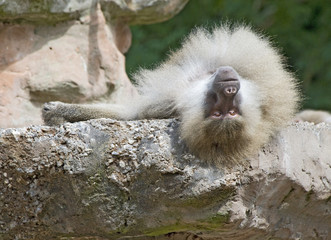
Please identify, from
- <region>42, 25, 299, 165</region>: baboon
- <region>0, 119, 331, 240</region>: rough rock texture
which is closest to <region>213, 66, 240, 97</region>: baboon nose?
<region>42, 25, 299, 165</region>: baboon

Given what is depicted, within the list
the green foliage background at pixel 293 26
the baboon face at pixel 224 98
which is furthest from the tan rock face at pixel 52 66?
the green foliage background at pixel 293 26

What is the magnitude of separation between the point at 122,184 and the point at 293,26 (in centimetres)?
528

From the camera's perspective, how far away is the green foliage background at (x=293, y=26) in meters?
7.25

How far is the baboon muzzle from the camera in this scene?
9.75ft

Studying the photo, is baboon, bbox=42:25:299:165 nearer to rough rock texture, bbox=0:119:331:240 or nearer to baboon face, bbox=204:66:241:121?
baboon face, bbox=204:66:241:121

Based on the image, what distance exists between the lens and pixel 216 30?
3.60m

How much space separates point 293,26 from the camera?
7.50m

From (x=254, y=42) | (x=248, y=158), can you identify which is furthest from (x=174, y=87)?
(x=248, y=158)

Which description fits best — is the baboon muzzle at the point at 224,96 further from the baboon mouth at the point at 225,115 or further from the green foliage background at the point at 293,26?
the green foliage background at the point at 293,26

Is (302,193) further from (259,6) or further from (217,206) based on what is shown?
(259,6)

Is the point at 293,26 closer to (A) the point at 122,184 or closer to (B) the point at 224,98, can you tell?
(B) the point at 224,98

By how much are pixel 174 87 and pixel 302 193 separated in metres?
0.94

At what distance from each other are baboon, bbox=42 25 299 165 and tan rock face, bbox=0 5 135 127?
0.50 m

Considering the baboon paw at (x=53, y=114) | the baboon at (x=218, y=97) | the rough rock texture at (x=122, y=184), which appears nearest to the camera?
the rough rock texture at (x=122, y=184)
